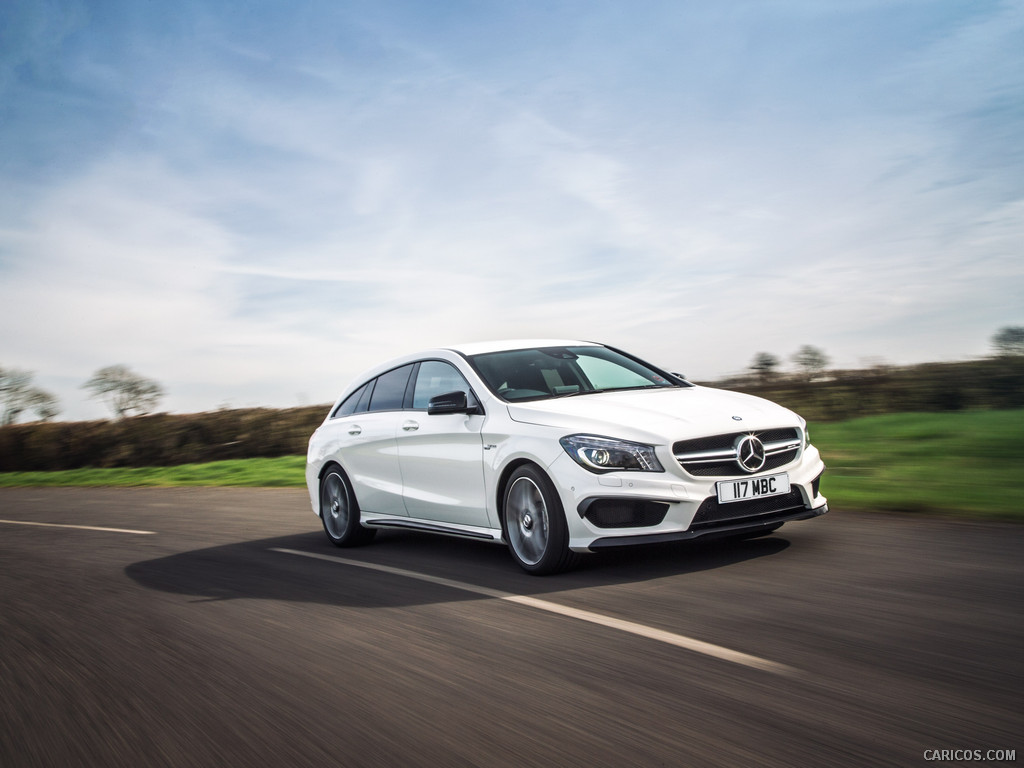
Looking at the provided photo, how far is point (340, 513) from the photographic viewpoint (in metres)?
9.20

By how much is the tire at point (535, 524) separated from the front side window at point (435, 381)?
1.21 meters

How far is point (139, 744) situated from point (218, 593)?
3.24 metres

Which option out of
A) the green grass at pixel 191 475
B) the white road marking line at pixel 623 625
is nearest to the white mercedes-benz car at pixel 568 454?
the white road marking line at pixel 623 625

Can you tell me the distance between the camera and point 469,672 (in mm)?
4445

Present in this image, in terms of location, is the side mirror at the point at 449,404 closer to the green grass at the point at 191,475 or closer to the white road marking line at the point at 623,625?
the white road marking line at the point at 623,625

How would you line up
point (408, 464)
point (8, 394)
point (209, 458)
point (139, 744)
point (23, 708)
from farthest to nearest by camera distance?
point (8, 394)
point (209, 458)
point (408, 464)
point (23, 708)
point (139, 744)

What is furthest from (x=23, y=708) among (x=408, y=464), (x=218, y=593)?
(x=408, y=464)

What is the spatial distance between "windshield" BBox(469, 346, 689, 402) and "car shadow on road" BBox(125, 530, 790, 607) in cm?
127

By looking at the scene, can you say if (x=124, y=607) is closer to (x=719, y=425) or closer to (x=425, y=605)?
(x=425, y=605)

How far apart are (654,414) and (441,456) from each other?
1.89m

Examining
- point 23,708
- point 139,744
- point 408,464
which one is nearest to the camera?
point 139,744

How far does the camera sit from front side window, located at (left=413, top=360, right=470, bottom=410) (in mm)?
7793

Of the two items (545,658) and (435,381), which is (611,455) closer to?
(545,658)

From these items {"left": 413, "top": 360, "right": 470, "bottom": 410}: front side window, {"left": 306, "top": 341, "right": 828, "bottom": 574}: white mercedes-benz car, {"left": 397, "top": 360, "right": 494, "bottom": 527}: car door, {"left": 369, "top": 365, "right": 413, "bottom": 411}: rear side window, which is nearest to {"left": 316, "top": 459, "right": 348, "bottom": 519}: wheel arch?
{"left": 306, "top": 341, "right": 828, "bottom": 574}: white mercedes-benz car
